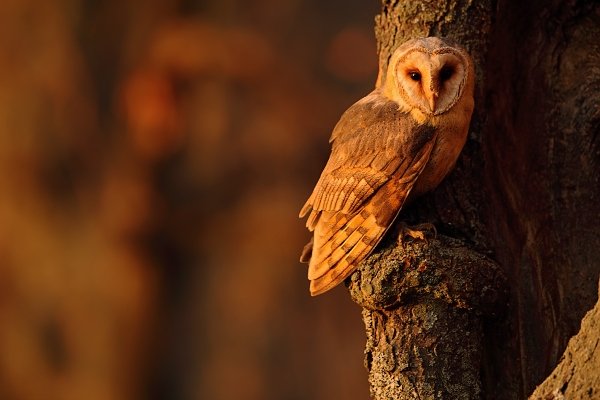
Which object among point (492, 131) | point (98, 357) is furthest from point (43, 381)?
point (492, 131)

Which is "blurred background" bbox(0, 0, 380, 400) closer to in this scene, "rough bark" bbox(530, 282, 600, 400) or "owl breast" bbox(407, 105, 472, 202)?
"owl breast" bbox(407, 105, 472, 202)

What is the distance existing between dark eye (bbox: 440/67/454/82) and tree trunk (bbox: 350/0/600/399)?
27 cm

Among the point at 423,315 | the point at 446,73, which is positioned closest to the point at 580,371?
the point at 423,315

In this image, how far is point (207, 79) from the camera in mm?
4988

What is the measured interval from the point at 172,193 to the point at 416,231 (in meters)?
2.91

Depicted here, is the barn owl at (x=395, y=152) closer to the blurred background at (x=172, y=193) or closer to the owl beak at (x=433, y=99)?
the owl beak at (x=433, y=99)

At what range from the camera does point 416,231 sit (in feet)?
7.54

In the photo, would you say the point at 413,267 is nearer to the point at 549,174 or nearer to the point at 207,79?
the point at 549,174

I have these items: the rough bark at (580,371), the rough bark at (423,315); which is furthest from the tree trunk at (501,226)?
the rough bark at (580,371)

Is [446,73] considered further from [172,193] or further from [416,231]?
[172,193]

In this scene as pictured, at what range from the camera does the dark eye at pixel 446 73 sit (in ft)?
7.45

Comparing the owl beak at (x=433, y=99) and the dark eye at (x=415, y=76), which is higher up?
the dark eye at (x=415, y=76)

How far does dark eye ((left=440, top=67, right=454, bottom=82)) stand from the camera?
7.45ft

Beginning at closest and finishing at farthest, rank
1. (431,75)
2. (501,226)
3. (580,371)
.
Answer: (580,371) < (431,75) < (501,226)
